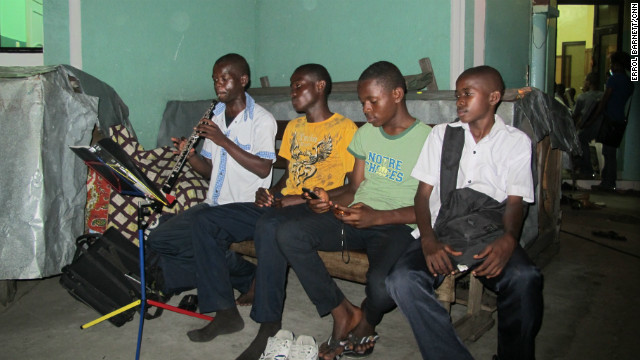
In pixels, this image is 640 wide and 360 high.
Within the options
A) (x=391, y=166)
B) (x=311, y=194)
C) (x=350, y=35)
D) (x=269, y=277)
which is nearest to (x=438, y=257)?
(x=391, y=166)

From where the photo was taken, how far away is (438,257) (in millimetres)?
2365

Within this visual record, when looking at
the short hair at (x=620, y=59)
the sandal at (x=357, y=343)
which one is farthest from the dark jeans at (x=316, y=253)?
the short hair at (x=620, y=59)

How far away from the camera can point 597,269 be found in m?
4.17

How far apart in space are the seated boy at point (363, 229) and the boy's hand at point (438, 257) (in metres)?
0.21

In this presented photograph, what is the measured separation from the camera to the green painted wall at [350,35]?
480 centimetres

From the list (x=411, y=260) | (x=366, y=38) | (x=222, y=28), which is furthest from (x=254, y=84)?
(x=411, y=260)

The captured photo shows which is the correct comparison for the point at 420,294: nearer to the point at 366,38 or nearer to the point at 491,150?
the point at 491,150

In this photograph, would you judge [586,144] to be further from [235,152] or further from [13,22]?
[13,22]

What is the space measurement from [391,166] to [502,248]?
0.78 metres

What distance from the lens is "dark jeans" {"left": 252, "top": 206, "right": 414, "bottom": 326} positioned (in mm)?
2629

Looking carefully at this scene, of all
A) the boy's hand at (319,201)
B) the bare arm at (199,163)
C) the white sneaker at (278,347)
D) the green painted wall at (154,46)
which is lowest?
the white sneaker at (278,347)

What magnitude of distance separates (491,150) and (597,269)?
2.32 m

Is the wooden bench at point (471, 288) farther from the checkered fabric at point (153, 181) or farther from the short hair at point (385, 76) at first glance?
the checkered fabric at point (153, 181)

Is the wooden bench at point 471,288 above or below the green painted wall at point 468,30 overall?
below
